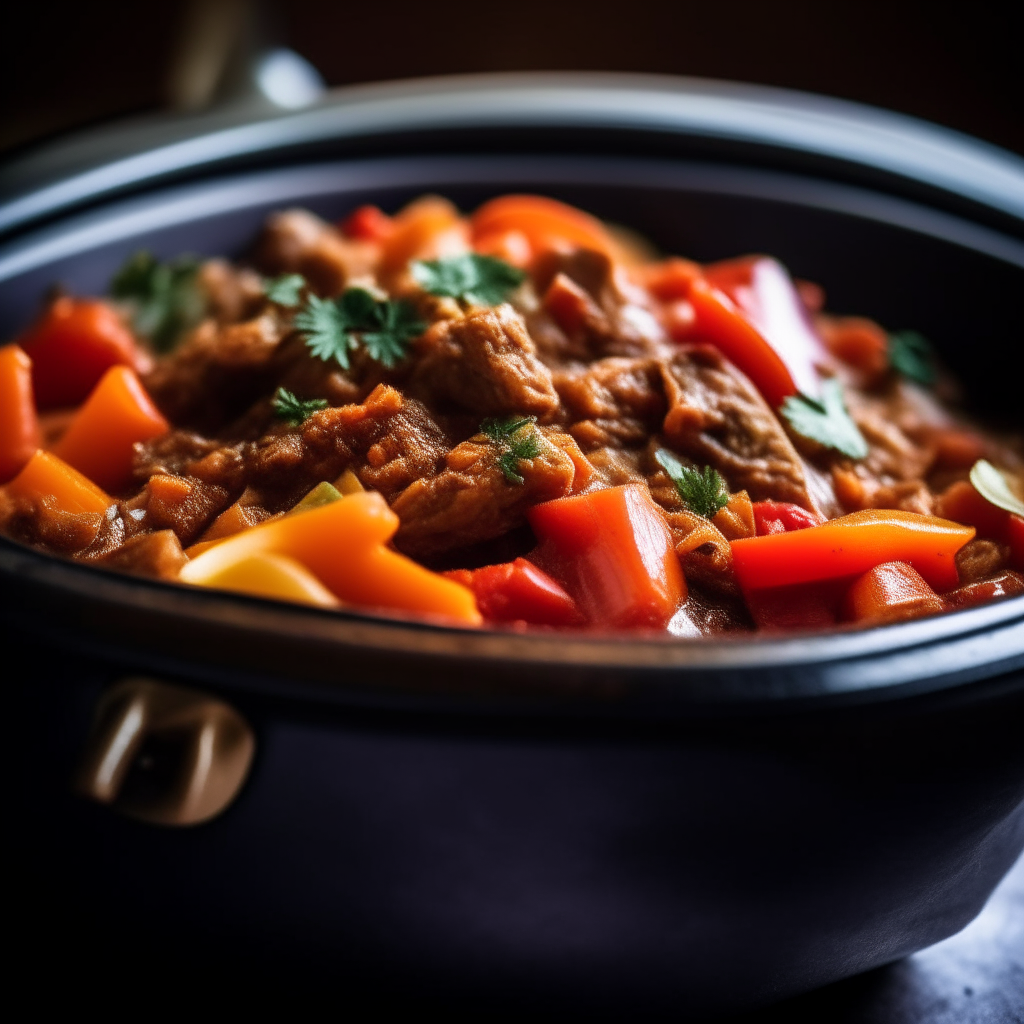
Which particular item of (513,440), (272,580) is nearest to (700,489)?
(513,440)

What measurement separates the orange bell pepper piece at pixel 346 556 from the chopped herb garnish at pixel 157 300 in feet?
5.11

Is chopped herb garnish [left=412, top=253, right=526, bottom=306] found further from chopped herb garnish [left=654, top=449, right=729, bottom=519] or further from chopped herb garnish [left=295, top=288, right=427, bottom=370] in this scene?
chopped herb garnish [left=654, top=449, right=729, bottom=519]

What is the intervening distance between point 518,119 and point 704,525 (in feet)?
7.22

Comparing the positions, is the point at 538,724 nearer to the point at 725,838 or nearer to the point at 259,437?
the point at 725,838

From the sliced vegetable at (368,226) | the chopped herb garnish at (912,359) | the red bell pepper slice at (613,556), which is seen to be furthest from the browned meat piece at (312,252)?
the chopped herb garnish at (912,359)

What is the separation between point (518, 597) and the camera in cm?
217

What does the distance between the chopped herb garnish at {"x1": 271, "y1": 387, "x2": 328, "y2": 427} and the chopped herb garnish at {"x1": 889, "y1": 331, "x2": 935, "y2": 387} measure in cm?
178

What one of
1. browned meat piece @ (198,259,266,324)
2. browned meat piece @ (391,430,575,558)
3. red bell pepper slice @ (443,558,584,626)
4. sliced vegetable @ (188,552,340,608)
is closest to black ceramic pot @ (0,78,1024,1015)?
sliced vegetable @ (188,552,340,608)

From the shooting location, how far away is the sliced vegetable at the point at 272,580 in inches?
78.1

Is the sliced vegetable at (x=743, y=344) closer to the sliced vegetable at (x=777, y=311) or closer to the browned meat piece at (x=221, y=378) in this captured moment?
the sliced vegetable at (x=777, y=311)

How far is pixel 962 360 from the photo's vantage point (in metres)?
3.84

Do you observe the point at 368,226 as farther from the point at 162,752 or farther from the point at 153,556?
the point at 162,752

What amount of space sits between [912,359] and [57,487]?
2.36 meters

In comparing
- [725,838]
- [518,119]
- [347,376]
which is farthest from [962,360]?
[725,838]
